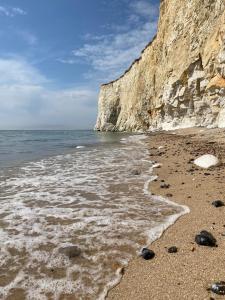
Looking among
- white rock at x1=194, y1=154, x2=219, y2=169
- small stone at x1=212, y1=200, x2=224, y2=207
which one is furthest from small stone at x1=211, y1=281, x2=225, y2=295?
white rock at x1=194, y1=154, x2=219, y2=169

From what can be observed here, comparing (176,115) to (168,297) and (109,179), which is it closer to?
(109,179)

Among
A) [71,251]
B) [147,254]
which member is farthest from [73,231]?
[147,254]

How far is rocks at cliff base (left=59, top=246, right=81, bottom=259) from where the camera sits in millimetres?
3926

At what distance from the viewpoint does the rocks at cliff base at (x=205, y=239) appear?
398 centimetres

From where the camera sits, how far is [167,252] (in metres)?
3.89

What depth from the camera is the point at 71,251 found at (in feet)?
13.1

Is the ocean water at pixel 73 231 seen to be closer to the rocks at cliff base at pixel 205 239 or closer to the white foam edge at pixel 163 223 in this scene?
the white foam edge at pixel 163 223

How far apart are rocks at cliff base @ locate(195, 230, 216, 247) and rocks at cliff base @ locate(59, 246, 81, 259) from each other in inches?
65.5

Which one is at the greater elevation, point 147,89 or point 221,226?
point 147,89

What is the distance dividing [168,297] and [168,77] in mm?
37220

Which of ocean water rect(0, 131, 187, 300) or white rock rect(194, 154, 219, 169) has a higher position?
white rock rect(194, 154, 219, 169)

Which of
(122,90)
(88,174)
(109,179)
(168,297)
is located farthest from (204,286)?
(122,90)

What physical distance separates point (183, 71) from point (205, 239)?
31.9 meters

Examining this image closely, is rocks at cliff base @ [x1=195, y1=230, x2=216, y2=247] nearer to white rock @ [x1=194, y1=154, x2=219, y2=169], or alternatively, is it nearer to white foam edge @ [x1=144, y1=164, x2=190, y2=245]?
white foam edge @ [x1=144, y1=164, x2=190, y2=245]
